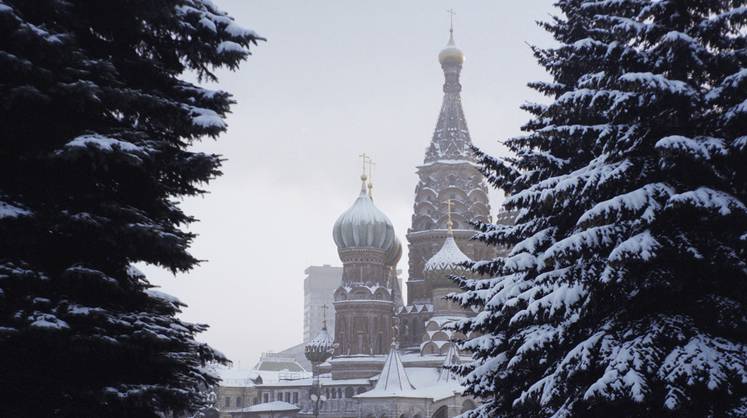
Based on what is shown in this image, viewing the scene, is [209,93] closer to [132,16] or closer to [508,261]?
[132,16]

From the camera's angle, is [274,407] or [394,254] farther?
[274,407]

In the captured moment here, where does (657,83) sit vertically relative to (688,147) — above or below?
above

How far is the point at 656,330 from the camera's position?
30.8 feet

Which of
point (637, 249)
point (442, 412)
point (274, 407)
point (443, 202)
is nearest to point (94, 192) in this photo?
point (637, 249)

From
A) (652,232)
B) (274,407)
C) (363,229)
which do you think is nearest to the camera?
(652,232)

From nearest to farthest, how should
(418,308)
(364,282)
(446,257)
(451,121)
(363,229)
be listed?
(446,257) → (418,308) → (364,282) → (363,229) → (451,121)

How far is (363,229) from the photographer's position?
65062 millimetres

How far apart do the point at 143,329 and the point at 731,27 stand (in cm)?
800

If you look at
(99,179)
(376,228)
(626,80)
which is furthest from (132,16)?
(376,228)

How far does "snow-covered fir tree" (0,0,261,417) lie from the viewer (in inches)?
298

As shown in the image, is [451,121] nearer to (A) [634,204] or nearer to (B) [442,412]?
(B) [442,412]

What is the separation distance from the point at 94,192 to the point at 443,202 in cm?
5724

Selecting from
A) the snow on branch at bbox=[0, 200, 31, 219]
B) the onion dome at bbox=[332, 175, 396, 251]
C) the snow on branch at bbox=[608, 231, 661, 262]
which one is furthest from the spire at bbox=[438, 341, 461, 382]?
the snow on branch at bbox=[0, 200, 31, 219]

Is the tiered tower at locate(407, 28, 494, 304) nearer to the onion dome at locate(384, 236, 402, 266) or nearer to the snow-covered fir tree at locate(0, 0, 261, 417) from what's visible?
the onion dome at locate(384, 236, 402, 266)
